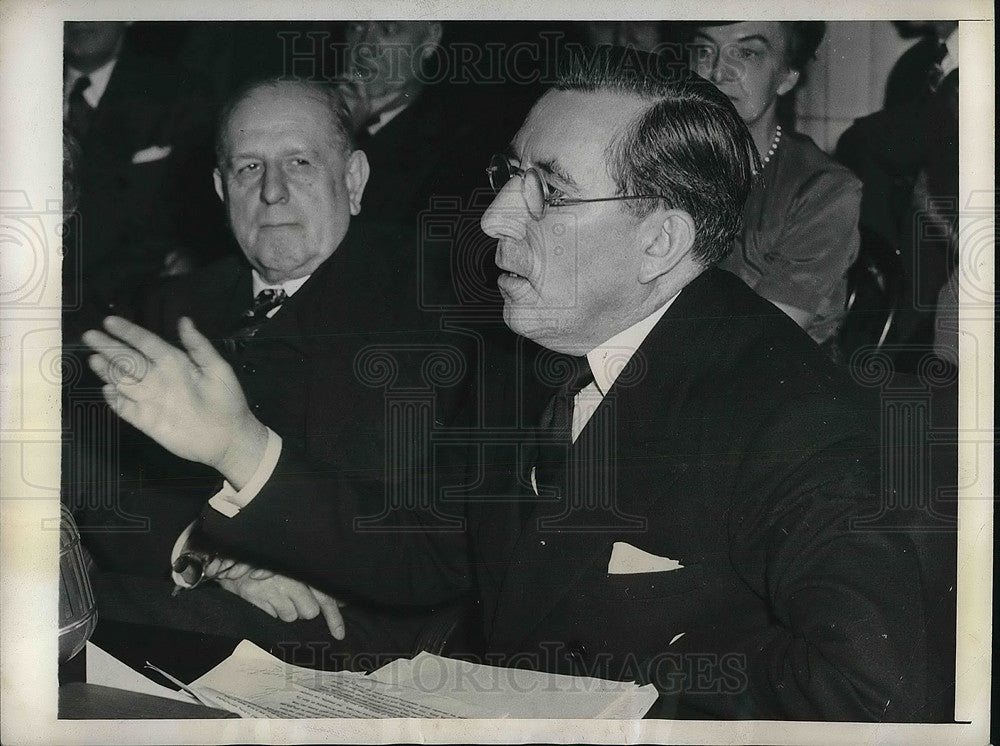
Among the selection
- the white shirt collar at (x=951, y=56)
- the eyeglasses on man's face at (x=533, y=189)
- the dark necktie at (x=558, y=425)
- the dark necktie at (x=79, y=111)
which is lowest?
the dark necktie at (x=558, y=425)

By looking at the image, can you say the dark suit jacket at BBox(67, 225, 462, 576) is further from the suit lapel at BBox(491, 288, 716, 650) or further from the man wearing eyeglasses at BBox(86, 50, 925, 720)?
the suit lapel at BBox(491, 288, 716, 650)

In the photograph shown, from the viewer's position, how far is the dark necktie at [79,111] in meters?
1.71

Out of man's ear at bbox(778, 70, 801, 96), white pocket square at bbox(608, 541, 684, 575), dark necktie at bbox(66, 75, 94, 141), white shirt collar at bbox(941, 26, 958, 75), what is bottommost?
white pocket square at bbox(608, 541, 684, 575)

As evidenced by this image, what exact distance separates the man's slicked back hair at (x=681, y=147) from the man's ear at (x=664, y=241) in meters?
0.01

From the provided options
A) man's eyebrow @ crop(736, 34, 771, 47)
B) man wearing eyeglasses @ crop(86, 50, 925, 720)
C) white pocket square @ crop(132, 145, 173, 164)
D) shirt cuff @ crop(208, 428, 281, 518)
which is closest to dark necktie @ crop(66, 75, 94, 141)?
white pocket square @ crop(132, 145, 173, 164)

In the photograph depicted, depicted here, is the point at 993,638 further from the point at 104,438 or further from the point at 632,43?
the point at 104,438

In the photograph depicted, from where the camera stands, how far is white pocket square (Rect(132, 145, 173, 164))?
5.57 ft

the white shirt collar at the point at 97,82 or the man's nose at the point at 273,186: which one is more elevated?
the white shirt collar at the point at 97,82

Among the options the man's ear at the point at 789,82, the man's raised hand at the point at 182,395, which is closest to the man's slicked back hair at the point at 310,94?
the man's raised hand at the point at 182,395

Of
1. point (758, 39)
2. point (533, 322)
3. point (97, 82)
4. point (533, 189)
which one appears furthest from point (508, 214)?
point (97, 82)

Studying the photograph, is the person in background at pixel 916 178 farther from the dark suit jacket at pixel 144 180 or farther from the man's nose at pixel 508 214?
the dark suit jacket at pixel 144 180

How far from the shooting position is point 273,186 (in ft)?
5.53

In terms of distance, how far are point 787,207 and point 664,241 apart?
222 mm

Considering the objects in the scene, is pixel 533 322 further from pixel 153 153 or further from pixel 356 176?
pixel 153 153
